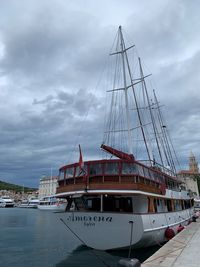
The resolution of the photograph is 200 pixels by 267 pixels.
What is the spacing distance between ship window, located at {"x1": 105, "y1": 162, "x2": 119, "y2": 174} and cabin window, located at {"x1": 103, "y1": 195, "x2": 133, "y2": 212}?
1826 mm

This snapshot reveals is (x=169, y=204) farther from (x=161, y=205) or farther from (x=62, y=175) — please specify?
(x=62, y=175)

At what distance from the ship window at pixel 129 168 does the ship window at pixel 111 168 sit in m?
0.42

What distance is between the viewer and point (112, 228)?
1577cm

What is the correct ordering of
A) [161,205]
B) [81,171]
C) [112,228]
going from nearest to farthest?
1. [112,228]
2. [81,171]
3. [161,205]

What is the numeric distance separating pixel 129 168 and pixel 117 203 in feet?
8.29

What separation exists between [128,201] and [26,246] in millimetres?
12293

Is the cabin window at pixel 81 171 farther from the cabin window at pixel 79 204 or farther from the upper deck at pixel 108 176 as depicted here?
the cabin window at pixel 79 204

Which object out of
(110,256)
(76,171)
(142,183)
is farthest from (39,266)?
(142,183)

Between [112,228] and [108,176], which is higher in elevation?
[108,176]

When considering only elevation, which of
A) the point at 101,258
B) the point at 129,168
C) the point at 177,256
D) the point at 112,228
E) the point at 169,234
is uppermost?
the point at 129,168

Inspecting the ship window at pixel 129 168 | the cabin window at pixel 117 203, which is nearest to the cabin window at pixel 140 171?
the ship window at pixel 129 168

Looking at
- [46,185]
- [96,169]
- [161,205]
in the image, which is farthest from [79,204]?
[46,185]

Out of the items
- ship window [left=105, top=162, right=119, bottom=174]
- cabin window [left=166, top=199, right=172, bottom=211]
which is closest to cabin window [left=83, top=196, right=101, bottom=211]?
ship window [left=105, top=162, right=119, bottom=174]

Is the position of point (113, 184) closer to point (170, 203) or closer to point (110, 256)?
point (110, 256)
